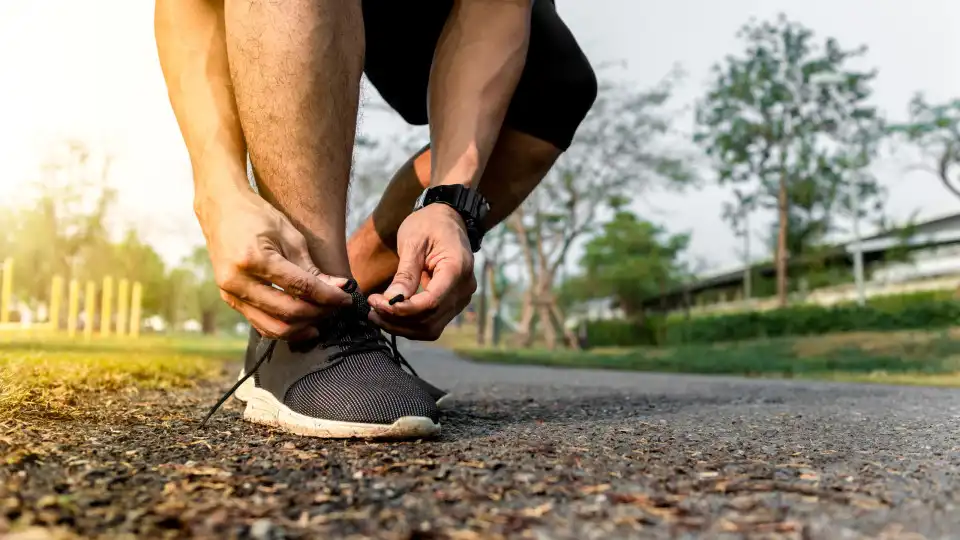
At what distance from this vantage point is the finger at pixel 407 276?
1.00 meters

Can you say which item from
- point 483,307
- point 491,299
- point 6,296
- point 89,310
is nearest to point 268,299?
point 6,296

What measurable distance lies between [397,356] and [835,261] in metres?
25.0

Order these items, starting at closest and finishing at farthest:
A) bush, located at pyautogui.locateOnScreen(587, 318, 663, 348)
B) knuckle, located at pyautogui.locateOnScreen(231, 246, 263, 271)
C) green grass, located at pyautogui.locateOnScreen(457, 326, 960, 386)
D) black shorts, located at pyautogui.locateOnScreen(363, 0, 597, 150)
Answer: knuckle, located at pyautogui.locateOnScreen(231, 246, 263, 271) < black shorts, located at pyautogui.locateOnScreen(363, 0, 597, 150) < green grass, located at pyautogui.locateOnScreen(457, 326, 960, 386) < bush, located at pyautogui.locateOnScreen(587, 318, 663, 348)

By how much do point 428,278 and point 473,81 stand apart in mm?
442

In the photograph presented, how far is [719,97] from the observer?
18016 mm

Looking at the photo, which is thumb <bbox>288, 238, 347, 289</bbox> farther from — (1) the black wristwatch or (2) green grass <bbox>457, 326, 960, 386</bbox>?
(2) green grass <bbox>457, 326, 960, 386</bbox>

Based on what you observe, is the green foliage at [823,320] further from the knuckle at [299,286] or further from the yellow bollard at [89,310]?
the knuckle at [299,286]

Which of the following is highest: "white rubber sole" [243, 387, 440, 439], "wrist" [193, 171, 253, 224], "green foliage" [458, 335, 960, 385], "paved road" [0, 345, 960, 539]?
"wrist" [193, 171, 253, 224]

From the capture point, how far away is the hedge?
37.6 feet

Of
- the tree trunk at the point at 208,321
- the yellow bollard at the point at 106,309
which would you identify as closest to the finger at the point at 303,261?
the yellow bollard at the point at 106,309

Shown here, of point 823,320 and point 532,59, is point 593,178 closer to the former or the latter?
point 823,320

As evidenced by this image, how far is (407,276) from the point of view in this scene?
1.04 meters

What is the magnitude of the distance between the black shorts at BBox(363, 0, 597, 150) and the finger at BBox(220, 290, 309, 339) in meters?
0.79

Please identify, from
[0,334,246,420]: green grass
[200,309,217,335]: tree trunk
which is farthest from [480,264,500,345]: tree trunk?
[0,334,246,420]: green grass
